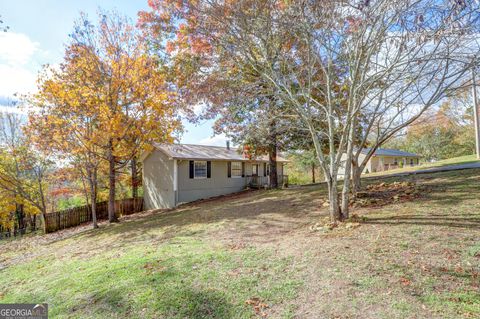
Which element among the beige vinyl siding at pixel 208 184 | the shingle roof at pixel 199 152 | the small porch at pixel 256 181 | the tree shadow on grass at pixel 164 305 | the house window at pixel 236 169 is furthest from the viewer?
the small porch at pixel 256 181

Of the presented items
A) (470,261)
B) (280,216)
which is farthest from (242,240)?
(470,261)

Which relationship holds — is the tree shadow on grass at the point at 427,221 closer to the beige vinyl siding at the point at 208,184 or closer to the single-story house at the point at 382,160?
the beige vinyl siding at the point at 208,184

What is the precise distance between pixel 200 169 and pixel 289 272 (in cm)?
1314

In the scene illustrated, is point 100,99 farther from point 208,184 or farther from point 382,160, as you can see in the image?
point 382,160

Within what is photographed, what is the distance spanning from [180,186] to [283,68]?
390 inches

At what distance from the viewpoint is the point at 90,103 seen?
10.6 m

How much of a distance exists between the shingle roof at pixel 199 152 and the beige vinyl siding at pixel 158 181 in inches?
21.1

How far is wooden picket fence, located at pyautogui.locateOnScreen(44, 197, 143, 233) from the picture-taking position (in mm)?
12778

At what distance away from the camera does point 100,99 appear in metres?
10.8

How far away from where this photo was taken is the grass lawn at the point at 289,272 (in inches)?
120

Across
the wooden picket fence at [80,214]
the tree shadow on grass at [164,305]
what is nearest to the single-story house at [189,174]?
the wooden picket fence at [80,214]

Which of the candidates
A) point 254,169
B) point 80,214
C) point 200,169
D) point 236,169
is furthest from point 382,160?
point 80,214

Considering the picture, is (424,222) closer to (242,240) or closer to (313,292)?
(313,292)

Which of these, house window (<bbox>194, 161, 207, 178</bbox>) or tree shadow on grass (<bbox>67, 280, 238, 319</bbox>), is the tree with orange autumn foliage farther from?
tree shadow on grass (<bbox>67, 280, 238, 319</bbox>)
